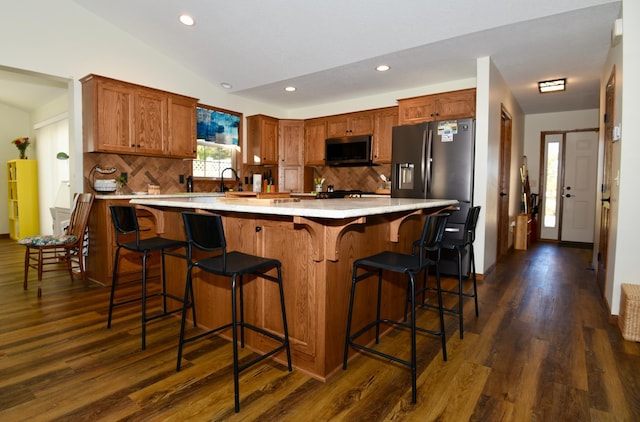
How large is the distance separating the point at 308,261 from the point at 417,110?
3509 mm

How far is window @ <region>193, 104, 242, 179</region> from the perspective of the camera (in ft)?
17.7

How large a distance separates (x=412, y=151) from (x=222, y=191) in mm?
3097

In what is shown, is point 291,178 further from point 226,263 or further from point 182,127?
point 226,263

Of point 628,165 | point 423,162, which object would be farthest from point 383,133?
point 628,165

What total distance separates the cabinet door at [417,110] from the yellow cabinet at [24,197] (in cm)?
679

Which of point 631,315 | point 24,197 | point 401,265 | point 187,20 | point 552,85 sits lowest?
point 631,315

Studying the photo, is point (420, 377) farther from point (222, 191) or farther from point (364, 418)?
point (222, 191)

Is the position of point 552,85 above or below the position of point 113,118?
above

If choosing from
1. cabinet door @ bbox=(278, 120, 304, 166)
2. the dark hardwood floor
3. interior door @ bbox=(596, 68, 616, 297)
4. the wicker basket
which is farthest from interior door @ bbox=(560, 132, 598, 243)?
cabinet door @ bbox=(278, 120, 304, 166)

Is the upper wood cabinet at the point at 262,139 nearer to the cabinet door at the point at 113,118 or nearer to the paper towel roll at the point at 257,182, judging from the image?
the paper towel roll at the point at 257,182

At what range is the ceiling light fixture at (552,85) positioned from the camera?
4.69 meters

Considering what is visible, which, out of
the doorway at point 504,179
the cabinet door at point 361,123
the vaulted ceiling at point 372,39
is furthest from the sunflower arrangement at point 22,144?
the doorway at point 504,179

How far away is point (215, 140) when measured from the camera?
559cm

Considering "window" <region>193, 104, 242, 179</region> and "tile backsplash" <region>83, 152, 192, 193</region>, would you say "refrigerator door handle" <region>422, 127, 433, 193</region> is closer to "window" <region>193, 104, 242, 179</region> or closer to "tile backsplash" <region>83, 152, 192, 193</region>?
"window" <region>193, 104, 242, 179</region>
